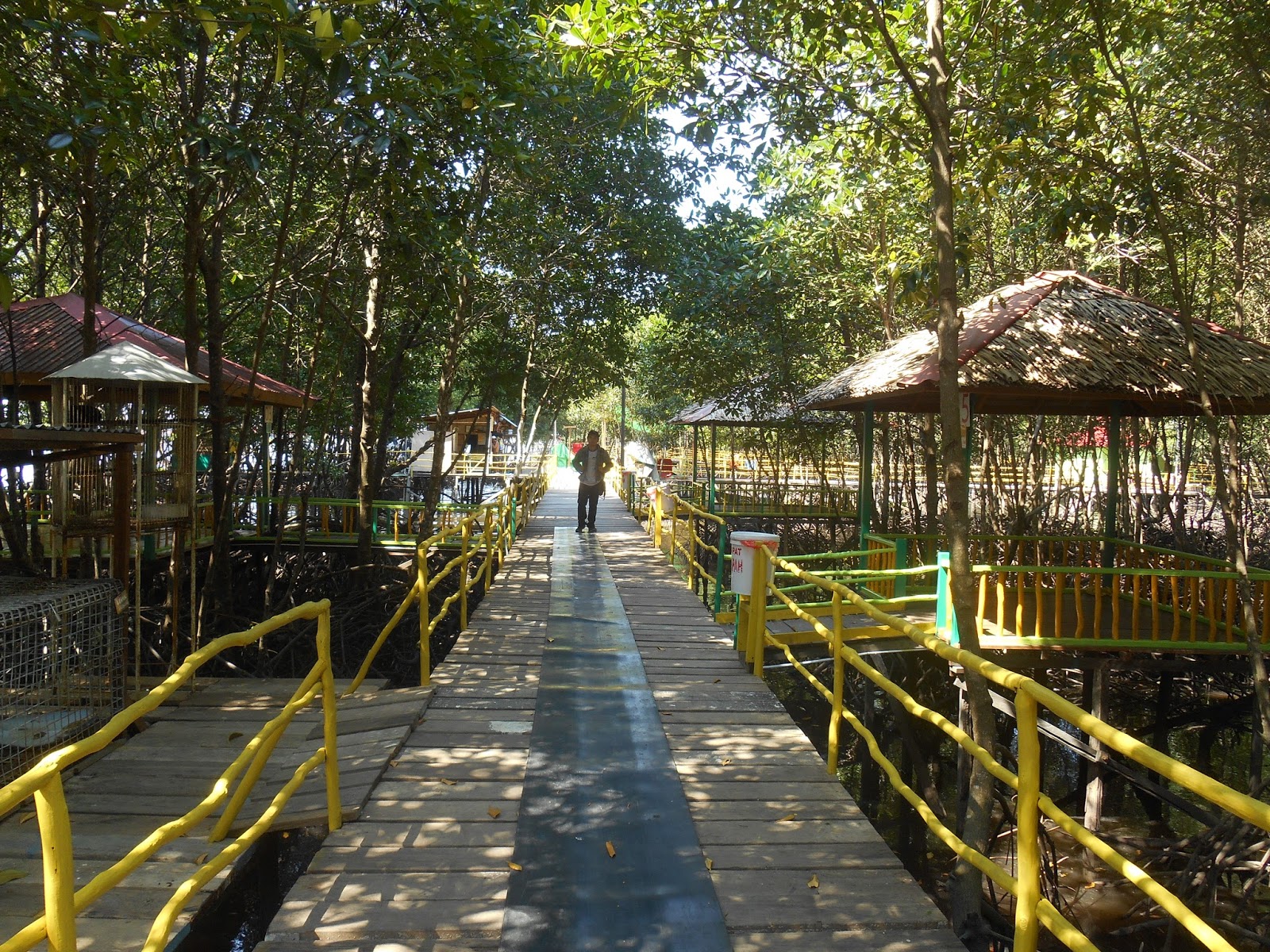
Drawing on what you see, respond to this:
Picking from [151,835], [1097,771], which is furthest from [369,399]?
[151,835]

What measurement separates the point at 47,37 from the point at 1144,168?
8298mm

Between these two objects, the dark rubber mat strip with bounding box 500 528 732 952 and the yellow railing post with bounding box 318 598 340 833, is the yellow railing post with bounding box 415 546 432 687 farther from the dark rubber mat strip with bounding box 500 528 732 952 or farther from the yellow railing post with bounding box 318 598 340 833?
the yellow railing post with bounding box 318 598 340 833

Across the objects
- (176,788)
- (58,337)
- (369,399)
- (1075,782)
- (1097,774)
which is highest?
(58,337)

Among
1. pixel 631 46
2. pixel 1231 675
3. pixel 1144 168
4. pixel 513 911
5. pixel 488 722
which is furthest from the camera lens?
pixel 1231 675

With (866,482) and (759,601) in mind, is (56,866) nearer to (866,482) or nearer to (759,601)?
(759,601)

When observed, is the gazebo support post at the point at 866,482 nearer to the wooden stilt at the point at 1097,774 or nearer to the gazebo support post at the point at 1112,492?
the gazebo support post at the point at 1112,492

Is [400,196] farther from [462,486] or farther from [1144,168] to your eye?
[462,486]

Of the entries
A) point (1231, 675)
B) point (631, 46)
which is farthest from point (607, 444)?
point (631, 46)

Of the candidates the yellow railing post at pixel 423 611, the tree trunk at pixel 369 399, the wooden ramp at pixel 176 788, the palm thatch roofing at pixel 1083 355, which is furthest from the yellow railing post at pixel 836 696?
the tree trunk at pixel 369 399

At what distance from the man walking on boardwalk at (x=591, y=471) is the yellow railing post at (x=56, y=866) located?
12352 mm

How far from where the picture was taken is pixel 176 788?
5.80 meters

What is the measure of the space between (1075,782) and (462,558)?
28.4 feet

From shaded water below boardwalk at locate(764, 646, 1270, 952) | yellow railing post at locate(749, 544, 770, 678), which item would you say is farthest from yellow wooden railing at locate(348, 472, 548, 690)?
shaded water below boardwalk at locate(764, 646, 1270, 952)

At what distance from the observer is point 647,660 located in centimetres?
761
